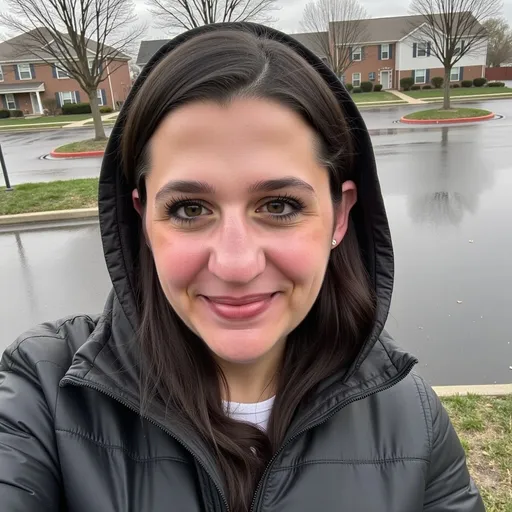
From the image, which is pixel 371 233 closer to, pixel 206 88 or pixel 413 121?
pixel 206 88

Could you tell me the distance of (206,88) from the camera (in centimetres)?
126

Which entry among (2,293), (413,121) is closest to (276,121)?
Result: (2,293)

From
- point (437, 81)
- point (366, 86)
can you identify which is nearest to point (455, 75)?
point (437, 81)

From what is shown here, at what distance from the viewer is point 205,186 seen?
4.12 feet

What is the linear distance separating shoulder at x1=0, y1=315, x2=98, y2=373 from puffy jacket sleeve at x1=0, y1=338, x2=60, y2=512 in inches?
0.4

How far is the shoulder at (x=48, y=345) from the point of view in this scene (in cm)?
136

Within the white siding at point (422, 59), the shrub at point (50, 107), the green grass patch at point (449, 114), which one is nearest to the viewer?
the green grass patch at point (449, 114)

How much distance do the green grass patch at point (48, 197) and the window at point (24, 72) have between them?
3968cm

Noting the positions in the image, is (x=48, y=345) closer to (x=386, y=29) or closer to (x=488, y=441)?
(x=488, y=441)

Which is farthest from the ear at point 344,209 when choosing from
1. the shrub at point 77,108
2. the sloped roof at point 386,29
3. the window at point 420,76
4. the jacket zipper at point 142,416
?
the window at point 420,76

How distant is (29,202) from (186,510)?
8.50 meters

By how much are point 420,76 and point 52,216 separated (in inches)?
1803

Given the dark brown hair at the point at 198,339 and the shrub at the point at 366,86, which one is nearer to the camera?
the dark brown hair at the point at 198,339

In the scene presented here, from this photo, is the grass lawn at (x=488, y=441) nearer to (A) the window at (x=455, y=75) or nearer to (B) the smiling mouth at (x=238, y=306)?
(B) the smiling mouth at (x=238, y=306)
